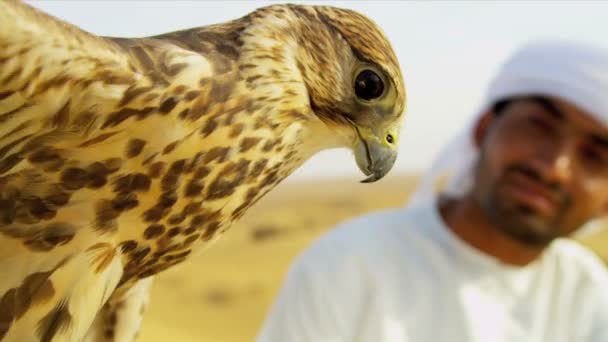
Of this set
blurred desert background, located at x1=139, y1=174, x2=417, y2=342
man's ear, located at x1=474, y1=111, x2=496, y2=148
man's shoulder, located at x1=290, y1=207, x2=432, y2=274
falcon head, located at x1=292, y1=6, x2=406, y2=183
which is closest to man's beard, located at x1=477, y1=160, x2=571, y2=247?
man's shoulder, located at x1=290, y1=207, x2=432, y2=274

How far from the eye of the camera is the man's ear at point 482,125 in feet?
12.1

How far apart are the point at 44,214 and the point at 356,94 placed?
0.62 meters

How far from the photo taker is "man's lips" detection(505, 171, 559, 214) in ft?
9.96

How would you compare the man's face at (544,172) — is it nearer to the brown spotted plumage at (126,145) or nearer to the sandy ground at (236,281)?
the brown spotted plumage at (126,145)

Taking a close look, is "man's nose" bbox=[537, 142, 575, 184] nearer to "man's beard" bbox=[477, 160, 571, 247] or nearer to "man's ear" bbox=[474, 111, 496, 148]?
"man's beard" bbox=[477, 160, 571, 247]

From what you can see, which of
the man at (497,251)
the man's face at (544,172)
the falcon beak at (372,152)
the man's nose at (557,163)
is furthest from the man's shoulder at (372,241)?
the falcon beak at (372,152)

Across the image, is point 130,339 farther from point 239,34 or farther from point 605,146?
point 605,146

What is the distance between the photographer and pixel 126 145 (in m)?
1.13

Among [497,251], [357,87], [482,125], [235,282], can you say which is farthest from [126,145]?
[235,282]

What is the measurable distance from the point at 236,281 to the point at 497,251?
9.90m

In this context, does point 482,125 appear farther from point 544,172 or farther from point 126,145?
point 126,145

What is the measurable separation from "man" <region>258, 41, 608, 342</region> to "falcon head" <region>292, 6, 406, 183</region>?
1693 millimetres

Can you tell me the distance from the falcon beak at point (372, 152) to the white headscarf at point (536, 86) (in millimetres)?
2133

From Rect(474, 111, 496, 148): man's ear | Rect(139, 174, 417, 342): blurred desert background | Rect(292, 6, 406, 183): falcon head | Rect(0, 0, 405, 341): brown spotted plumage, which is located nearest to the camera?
Rect(0, 0, 405, 341): brown spotted plumage
